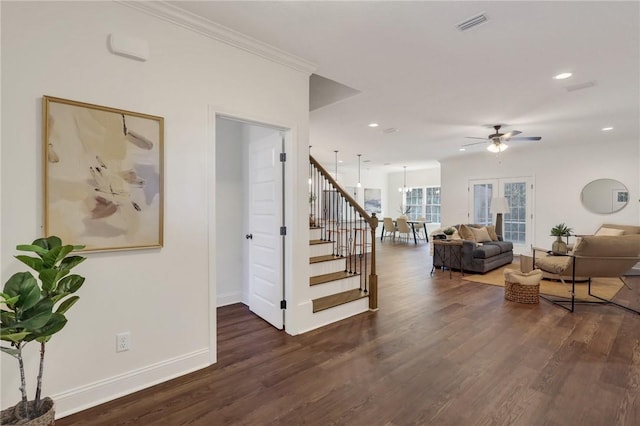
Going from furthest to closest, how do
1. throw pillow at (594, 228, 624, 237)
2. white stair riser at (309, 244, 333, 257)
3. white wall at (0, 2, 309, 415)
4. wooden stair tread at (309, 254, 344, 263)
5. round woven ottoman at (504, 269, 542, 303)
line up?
throw pillow at (594, 228, 624, 237) → round woven ottoman at (504, 269, 542, 303) → white stair riser at (309, 244, 333, 257) → wooden stair tread at (309, 254, 344, 263) → white wall at (0, 2, 309, 415)

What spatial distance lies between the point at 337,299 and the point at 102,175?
261cm

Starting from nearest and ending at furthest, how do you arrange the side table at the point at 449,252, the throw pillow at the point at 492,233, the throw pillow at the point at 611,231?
the throw pillow at the point at 611,231 < the side table at the point at 449,252 < the throw pillow at the point at 492,233

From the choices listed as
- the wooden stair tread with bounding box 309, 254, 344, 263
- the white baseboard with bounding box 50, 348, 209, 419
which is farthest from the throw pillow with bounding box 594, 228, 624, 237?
the white baseboard with bounding box 50, 348, 209, 419

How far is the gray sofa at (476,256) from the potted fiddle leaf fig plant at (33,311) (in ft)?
19.4

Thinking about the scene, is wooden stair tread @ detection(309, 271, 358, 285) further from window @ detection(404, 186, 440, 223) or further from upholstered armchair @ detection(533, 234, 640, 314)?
window @ detection(404, 186, 440, 223)

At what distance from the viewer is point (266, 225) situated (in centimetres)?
340

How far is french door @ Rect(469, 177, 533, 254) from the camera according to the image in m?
7.81

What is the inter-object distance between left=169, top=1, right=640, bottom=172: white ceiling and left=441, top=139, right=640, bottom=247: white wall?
168 cm

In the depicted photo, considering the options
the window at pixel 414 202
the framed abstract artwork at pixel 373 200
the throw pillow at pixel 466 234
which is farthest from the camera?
the framed abstract artwork at pixel 373 200

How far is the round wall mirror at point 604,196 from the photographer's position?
21.4 ft

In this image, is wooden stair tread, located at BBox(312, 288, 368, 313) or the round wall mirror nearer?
wooden stair tread, located at BBox(312, 288, 368, 313)

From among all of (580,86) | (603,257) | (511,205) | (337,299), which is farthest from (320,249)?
(511,205)

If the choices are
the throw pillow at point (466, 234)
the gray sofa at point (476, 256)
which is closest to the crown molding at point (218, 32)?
the gray sofa at point (476, 256)

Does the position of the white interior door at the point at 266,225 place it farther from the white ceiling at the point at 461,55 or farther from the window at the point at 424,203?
the window at the point at 424,203
